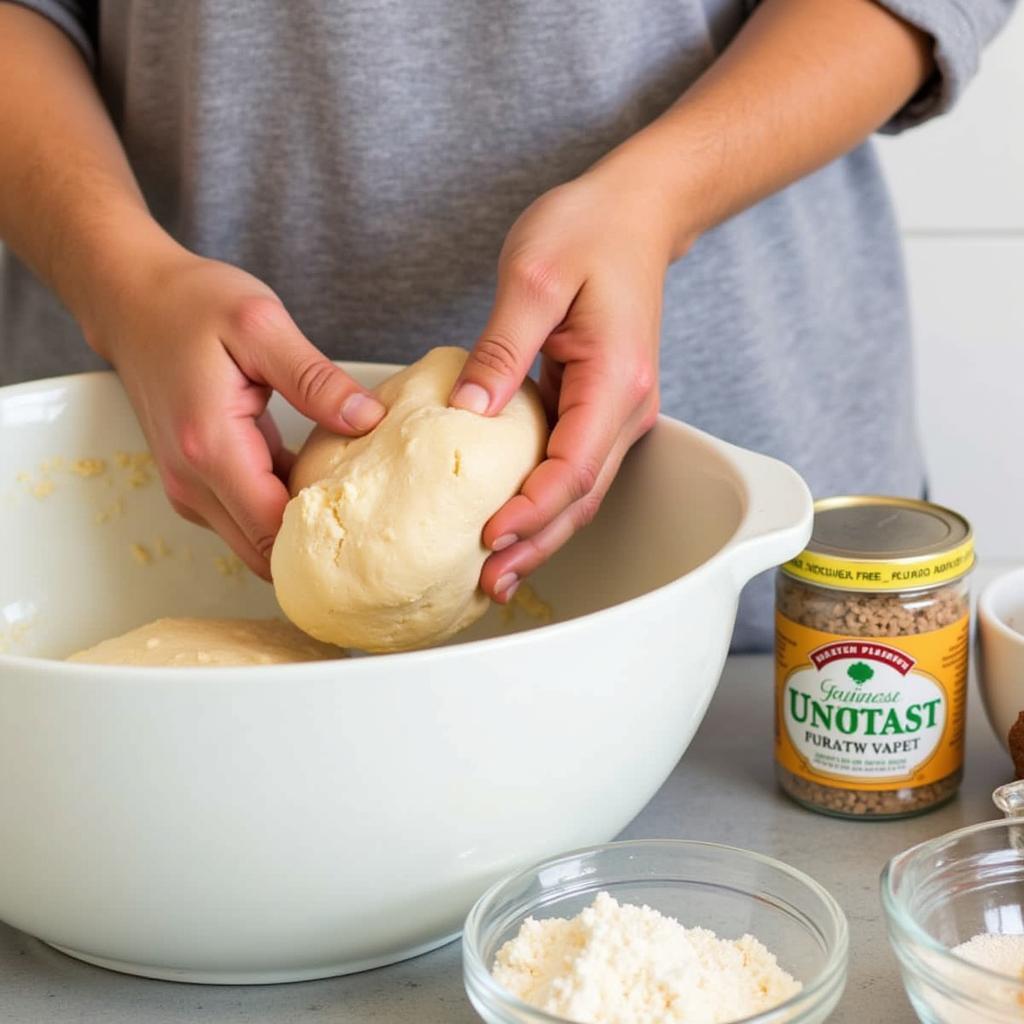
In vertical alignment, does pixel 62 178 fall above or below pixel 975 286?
above

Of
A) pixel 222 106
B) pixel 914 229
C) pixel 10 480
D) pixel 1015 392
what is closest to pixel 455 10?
pixel 222 106

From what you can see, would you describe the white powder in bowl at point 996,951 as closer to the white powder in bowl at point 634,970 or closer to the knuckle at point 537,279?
the white powder in bowl at point 634,970

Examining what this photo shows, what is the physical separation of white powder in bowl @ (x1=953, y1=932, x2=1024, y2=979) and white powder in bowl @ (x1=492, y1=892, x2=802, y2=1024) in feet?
→ 0.29

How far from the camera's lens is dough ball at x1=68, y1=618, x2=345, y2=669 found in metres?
0.84

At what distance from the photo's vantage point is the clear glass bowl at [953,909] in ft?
1.95

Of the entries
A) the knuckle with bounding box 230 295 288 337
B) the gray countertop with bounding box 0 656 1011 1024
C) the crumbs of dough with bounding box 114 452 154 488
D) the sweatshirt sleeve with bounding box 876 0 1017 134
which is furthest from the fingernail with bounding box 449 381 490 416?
the sweatshirt sleeve with bounding box 876 0 1017 134

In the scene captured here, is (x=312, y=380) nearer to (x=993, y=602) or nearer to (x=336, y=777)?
(x=336, y=777)

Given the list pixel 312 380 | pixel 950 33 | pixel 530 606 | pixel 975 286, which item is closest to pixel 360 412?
pixel 312 380

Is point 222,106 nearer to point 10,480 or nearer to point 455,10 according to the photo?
point 455,10

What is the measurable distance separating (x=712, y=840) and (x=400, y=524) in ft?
0.93

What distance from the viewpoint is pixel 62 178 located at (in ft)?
3.32

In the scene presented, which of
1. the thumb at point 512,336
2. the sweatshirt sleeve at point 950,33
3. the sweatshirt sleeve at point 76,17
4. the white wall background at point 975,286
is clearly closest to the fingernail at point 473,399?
the thumb at point 512,336

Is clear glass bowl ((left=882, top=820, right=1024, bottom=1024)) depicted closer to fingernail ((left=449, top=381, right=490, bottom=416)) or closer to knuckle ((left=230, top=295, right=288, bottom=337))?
fingernail ((left=449, top=381, right=490, bottom=416))

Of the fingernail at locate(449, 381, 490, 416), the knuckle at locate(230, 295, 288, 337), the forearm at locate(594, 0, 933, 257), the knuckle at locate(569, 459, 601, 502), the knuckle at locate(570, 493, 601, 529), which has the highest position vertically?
the forearm at locate(594, 0, 933, 257)
